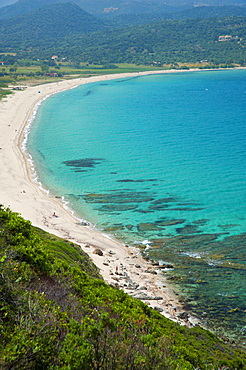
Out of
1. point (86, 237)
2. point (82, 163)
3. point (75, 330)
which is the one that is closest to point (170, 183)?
point (82, 163)

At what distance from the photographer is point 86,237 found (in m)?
31.3

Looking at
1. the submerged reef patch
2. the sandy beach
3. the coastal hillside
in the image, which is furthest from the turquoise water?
the coastal hillside

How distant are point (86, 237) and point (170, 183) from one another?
17.8 meters

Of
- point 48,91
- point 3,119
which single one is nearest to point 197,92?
point 48,91

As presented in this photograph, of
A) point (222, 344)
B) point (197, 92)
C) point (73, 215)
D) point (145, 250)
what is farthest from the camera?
point (197, 92)

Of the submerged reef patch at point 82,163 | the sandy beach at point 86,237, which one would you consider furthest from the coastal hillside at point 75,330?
the submerged reef patch at point 82,163

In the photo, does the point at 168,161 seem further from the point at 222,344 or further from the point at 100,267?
the point at 222,344

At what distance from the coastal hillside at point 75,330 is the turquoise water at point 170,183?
22.3ft

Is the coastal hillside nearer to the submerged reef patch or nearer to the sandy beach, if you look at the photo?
the sandy beach

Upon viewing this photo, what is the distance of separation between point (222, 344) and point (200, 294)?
20.2 feet

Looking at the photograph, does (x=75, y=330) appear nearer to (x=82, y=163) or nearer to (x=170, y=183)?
(x=170, y=183)

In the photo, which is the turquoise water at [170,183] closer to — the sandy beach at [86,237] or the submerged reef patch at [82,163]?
the submerged reef patch at [82,163]

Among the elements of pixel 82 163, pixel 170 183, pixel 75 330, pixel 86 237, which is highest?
pixel 75 330

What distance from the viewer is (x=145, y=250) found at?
29719 millimetres
